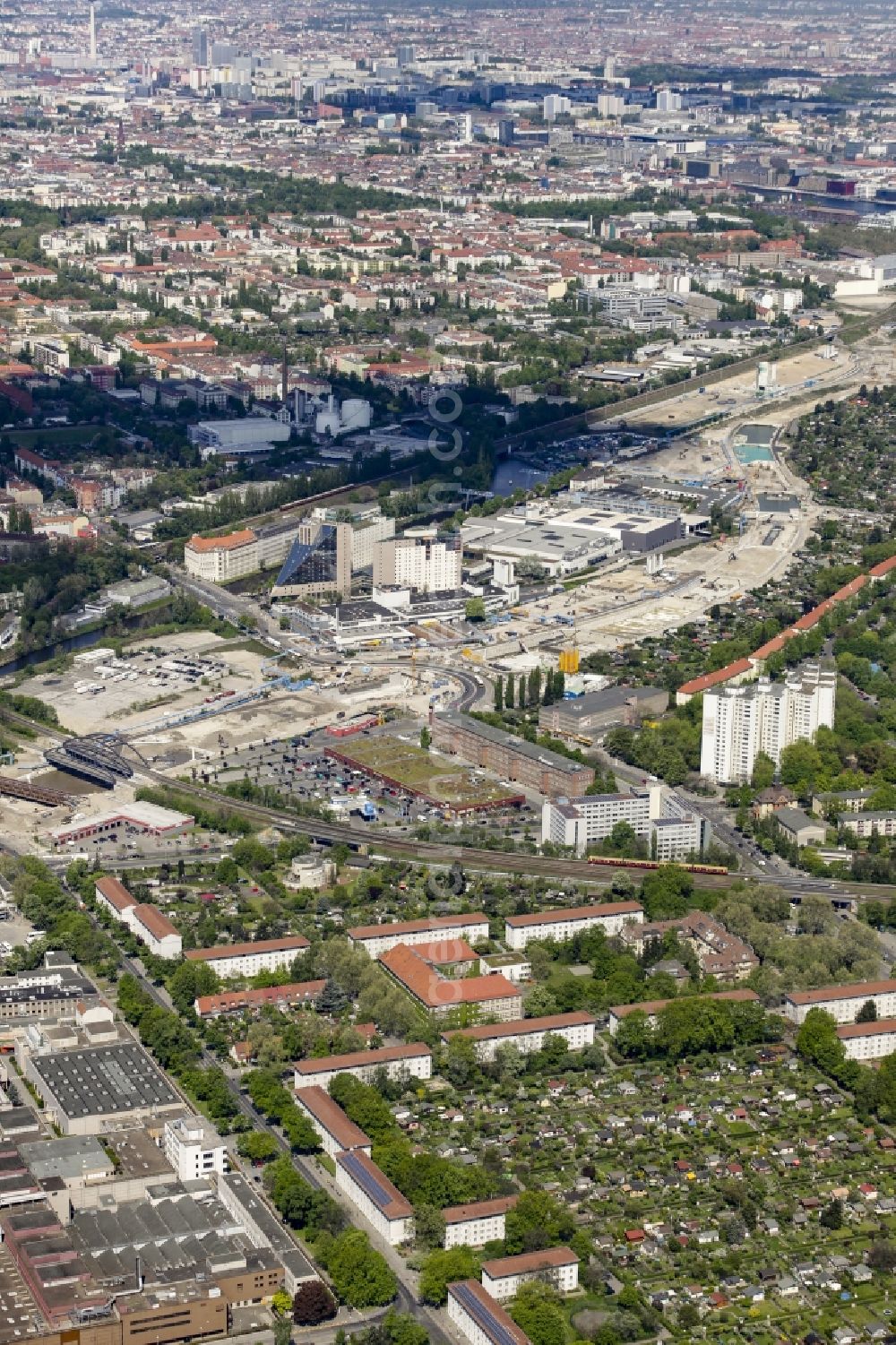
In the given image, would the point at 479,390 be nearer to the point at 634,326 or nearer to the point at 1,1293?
the point at 634,326

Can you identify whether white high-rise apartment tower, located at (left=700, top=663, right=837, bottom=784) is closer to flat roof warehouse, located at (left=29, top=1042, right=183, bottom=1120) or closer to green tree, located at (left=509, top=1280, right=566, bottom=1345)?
flat roof warehouse, located at (left=29, top=1042, right=183, bottom=1120)

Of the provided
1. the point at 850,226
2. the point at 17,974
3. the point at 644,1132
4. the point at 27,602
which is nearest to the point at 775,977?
the point at 644,1132

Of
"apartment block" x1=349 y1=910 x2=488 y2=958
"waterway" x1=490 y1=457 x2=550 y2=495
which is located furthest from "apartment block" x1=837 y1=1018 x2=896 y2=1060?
"waterway" x1=490 y1=457 x2=550 y2=495

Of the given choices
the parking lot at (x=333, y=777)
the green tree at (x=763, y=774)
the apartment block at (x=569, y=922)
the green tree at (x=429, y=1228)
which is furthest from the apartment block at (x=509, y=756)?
the green tree at (x=429, y=1228)

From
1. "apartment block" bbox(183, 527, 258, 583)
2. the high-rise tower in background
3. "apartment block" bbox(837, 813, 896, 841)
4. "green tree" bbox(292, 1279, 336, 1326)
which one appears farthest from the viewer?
the high-rise tower in background

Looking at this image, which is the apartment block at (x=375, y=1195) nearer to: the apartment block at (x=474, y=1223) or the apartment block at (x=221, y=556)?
the apartment block at (x=474, y=1223)

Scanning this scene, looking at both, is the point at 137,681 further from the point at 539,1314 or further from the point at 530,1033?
the point at 539,1314
